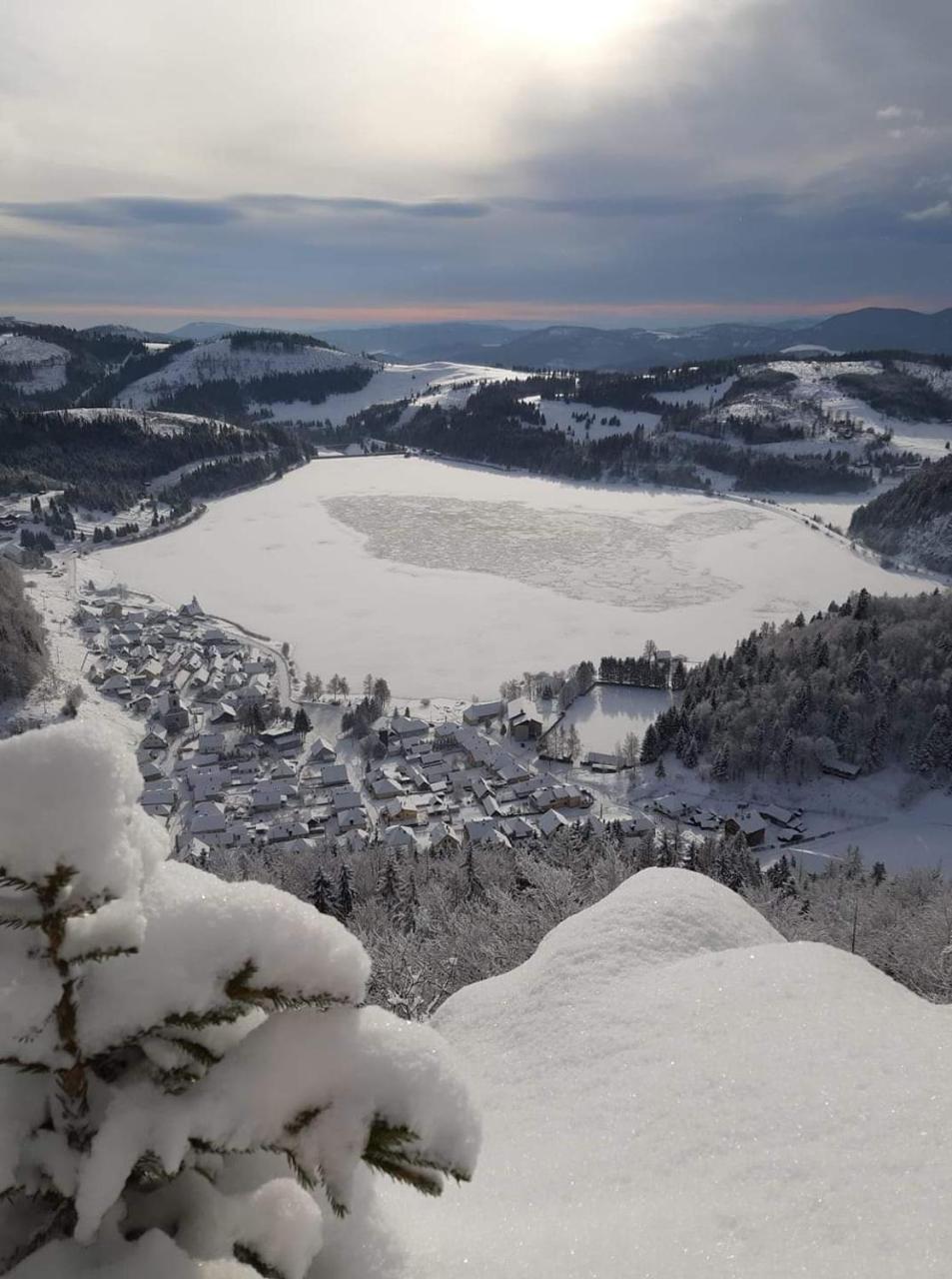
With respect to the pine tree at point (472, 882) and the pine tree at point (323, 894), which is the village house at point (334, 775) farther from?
the pine tree at point (323, 894)

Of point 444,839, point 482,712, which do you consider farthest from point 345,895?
point 482,712

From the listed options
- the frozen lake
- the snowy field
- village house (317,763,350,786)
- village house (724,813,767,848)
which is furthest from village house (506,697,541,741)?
village house (724,813,767,848)

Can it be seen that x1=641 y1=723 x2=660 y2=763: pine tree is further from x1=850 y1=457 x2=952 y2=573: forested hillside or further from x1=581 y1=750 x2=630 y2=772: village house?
x1=850 y1=457 x2=952 y2=573: forested hillside

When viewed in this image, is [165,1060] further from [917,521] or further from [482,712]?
[917,521]

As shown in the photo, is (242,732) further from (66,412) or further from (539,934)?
(66,412)

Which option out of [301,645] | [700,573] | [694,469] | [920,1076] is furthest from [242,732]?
[694,469]
